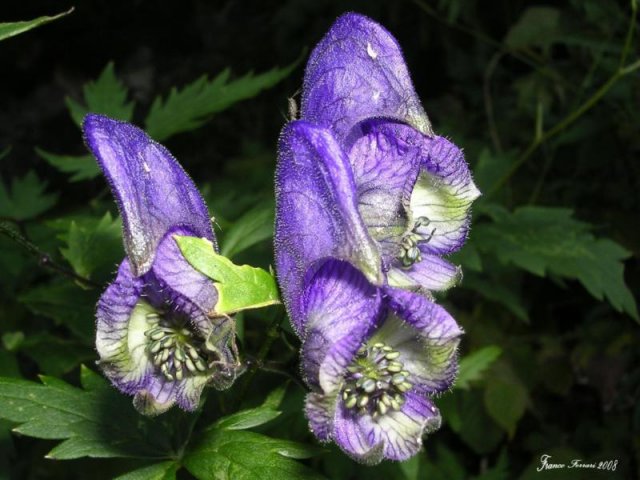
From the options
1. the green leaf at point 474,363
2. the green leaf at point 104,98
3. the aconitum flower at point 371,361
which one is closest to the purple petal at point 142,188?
the aconitum flower at point 371,361

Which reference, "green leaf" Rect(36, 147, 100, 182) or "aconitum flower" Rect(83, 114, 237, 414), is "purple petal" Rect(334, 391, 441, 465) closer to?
"aconitum flower" Rect(83, 114, 237, 414)

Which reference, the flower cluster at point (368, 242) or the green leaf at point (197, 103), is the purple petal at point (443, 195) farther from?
the green leaf at point (197, 103)

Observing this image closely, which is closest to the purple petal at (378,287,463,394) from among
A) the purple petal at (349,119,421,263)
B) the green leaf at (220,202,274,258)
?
the purple petal at (349,119,421,263)

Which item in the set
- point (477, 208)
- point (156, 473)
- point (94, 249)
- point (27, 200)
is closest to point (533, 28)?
point (477, 208)

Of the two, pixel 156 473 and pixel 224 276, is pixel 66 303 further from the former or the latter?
pixel 224 276

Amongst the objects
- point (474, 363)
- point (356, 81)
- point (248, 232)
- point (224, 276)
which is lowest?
point (474, 363)

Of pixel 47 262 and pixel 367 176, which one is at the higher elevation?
pixel 367 176

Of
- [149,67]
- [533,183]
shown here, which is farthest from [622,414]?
[149,67]
